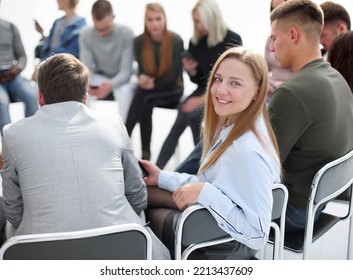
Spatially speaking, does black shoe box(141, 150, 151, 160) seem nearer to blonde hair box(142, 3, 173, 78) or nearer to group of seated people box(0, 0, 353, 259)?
blonde hair box(142, 3, 173, 78)

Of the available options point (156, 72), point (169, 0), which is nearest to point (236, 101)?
point (156, 72)

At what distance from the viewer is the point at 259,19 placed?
14.0 feet

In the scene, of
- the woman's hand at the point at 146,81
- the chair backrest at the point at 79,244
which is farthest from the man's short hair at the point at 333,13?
the chair backrest at the point at 79,244

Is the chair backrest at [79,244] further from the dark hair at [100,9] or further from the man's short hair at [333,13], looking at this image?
the dark hair at [100,9]

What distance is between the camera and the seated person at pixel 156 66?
3.63 meters

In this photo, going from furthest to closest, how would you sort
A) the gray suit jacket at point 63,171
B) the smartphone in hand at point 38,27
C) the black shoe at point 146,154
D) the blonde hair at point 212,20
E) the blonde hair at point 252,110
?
the smartphone in hand at point 38,27 < the black shoe at point 146,154 < the blonde hair at point 212,20 < the blonde hair at point 252,110 < the gray suit jacket at point 63,171

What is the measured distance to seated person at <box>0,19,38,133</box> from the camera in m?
3.68

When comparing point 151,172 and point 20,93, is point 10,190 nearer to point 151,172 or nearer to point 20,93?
point 151,172

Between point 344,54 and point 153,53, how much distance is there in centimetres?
161

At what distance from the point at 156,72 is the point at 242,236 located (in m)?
2.31

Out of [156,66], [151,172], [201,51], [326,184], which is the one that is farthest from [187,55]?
[326,184]


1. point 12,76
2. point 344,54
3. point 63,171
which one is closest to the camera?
point 63,171

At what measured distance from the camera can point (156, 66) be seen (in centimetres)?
367

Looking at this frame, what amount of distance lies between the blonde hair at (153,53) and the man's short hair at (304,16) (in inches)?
60.6
